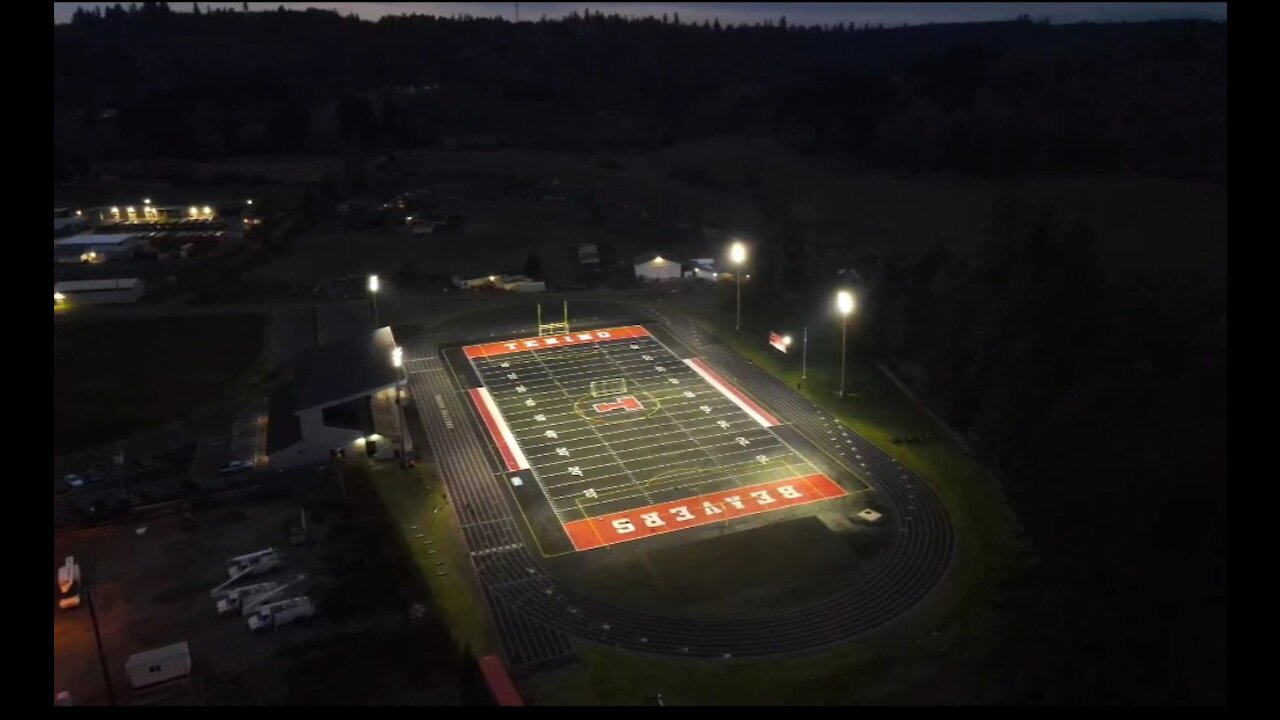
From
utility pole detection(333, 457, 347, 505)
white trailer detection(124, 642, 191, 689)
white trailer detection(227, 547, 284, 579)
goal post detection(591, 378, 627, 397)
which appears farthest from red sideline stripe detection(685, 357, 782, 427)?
white trailer detection(124, 642, 191, 689)

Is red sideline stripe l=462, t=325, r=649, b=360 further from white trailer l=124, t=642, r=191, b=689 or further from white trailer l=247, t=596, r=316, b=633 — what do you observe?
white trailer l=124, t=642, r=191, b=689

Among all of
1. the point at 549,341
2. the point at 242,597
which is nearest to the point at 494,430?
the point at 549,341

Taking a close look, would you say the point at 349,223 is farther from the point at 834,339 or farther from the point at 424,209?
the point at 834,339

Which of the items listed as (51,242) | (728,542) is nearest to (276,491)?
(728,542)

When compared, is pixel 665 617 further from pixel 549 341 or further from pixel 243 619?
pixel 549 341

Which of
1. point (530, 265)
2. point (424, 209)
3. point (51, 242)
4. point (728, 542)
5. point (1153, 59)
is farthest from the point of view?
point (1153, 59)

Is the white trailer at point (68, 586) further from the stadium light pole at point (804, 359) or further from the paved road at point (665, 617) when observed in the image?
the stadium light pole at point (804, 359)

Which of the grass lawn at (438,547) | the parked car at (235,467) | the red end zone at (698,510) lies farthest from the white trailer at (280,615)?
→ the parked car at (235,467)
